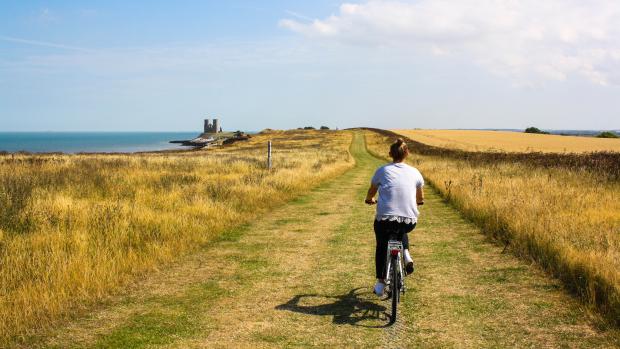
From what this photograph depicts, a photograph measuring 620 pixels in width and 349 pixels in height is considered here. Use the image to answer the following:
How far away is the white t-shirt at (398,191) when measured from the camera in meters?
6.43

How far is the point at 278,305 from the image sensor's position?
272 inches

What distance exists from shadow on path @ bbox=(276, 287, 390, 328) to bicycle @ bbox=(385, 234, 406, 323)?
0.31 meters

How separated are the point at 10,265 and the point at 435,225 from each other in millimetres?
9467

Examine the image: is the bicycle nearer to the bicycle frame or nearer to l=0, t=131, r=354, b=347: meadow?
the bicycle frame

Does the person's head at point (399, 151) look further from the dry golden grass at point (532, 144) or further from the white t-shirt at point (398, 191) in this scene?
the dry golden grass at point (532, 144)

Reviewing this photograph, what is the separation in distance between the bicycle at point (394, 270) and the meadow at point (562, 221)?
8.33 ft

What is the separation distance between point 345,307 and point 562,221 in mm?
6260

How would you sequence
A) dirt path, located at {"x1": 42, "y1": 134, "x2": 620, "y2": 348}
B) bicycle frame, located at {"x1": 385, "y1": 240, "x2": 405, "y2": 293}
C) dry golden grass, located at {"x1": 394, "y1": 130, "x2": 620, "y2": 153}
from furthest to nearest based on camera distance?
dry golden grass, located at {"x1": 394, "y1": 130, "x2": 620, "y2": 153}, bicycle frame, located at {"x1": 385, "y1": 240, "x2": 405, "y2": 293}, dirt path, located at {"x1": 42, "y1": 134, "x2": 620, "y2": 348}

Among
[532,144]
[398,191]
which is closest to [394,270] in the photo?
[398,191]

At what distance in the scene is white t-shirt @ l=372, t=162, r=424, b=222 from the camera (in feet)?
21.1

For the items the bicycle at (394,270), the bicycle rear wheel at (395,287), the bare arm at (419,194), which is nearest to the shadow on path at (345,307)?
the bicycle rear wheel at (395,287)

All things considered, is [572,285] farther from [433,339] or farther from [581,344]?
[433,339]

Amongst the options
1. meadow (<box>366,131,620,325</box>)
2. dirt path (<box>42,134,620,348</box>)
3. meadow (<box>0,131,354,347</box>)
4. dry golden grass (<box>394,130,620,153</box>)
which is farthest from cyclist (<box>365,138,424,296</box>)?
dry golden grass (<box>394,130,620,153</box>)

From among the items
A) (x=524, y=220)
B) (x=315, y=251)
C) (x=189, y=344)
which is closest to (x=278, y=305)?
(x=189, y=344)
